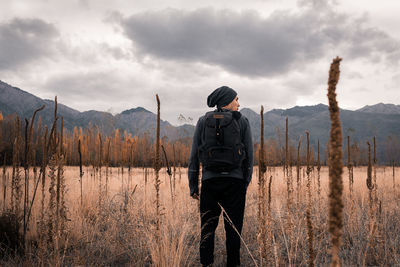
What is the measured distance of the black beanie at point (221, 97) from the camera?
115 inches

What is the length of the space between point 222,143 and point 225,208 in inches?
28.4

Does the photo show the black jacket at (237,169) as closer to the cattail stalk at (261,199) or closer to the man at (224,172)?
the man at (224,172)

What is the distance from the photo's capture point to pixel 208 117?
8.90ft

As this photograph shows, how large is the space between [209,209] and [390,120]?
9229 inches

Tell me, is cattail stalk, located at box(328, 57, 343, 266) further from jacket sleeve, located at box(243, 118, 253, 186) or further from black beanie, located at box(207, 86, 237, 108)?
black beanie, located at box(207, 86, 237, 108)

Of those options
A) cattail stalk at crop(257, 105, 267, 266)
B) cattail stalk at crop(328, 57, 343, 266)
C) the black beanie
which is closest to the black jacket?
the black beanie

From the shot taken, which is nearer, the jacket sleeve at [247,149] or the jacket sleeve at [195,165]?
the jacket sleeve at [247,149]

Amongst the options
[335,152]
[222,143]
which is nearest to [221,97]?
[222,143]

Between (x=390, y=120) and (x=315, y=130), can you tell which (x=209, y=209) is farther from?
(x=390, y=120)

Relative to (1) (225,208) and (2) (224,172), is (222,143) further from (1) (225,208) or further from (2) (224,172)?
(1) (225,208)

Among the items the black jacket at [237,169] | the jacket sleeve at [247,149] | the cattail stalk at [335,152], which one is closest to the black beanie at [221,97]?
the black jacket at [237,169]

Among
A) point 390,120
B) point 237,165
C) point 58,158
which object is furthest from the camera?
point 390,120

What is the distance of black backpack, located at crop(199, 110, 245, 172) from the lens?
103 inches

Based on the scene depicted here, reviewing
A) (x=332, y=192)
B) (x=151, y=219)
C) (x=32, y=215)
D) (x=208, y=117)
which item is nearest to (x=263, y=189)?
(x=208, y=117)
